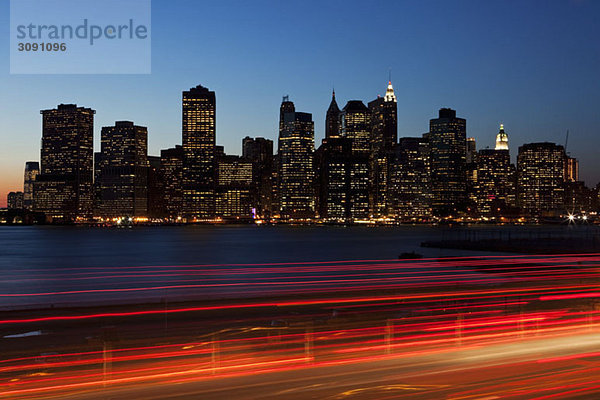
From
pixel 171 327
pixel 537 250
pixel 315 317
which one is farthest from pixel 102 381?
pixel 537 250

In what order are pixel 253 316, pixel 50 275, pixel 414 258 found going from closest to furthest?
pixel 253 316, pixel 50 275, pixel 414 258

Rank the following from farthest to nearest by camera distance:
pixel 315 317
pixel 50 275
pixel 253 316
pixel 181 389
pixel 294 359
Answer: pixel 50 275
pixel 253 316
pixel 315 317
pixel 294 359
pixel 181 389

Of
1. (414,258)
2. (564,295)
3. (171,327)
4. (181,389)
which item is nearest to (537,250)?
(414,258)

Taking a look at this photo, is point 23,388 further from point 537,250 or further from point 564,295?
point 537,250

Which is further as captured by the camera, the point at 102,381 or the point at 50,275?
the point at 50,275

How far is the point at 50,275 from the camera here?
208 ft

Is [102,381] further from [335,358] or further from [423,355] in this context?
[423,355]

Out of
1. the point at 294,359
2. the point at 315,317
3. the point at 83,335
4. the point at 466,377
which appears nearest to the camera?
the point at 466,377

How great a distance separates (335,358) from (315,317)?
6841mm

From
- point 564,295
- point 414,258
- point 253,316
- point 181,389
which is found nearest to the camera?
point 181,389

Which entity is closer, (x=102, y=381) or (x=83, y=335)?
(x=102, y=381)

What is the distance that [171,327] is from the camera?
18703 millimetres

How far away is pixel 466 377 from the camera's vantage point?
11.1m

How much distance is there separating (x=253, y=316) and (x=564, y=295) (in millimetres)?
13621
